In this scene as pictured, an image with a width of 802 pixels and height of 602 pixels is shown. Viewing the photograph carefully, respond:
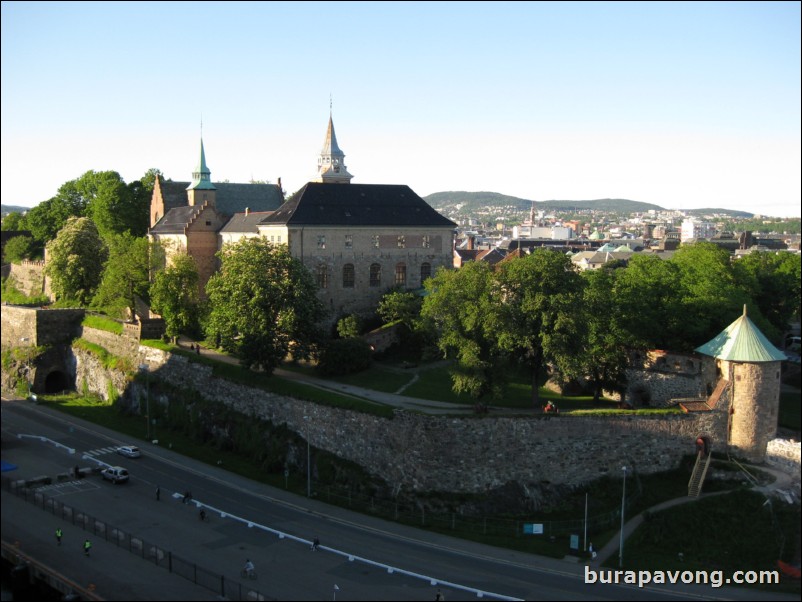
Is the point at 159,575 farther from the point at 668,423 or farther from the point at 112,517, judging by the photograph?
the point at 668,423

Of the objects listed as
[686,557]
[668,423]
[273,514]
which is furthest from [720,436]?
[273,514]

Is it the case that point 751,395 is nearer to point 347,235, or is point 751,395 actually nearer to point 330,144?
point 347,235

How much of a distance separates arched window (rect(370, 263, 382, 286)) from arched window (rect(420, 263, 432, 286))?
439 cm

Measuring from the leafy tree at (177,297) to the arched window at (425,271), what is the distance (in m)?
20.8

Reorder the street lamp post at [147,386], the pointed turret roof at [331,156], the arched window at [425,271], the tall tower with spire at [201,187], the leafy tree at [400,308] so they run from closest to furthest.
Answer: the street lamp post at [147,386]
the leafy tree at [400,308]
the arched window at [425,271]
the tall tower with spire at [201,187]
the pointed turret roof at [331,156]

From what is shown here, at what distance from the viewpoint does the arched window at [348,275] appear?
231 ft

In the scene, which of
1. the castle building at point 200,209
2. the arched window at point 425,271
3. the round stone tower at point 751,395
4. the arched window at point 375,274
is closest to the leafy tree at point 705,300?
the round stone tower at point 751,395

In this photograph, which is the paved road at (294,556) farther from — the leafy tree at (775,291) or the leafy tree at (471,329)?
the leafy tree at (775,291)

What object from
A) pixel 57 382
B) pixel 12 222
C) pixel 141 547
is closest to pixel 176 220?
pixel 57 382

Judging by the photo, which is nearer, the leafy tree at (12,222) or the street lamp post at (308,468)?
the street lamp post at (308,468)

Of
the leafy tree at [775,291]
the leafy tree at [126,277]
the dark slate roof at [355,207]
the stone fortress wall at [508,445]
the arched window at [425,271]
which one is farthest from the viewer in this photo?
the leafy tree at [126,277]

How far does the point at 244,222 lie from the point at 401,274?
17016mm

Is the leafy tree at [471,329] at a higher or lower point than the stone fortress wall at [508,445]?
higher

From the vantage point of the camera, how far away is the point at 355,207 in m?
72.7
